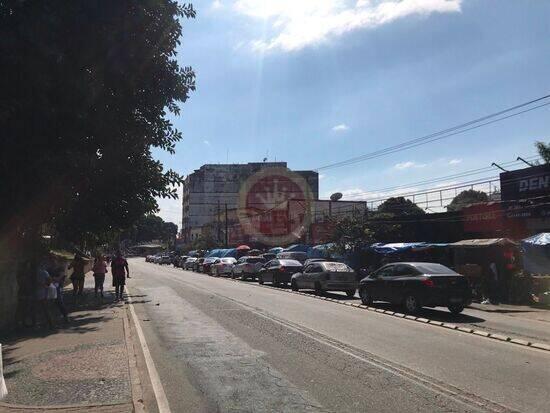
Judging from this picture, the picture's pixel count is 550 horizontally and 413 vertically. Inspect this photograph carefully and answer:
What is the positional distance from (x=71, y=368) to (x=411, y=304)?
11056 millimetres

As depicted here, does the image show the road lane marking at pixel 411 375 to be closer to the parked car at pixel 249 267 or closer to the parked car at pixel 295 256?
the parked car at pixel 249 267

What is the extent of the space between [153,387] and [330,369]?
9.12 ft

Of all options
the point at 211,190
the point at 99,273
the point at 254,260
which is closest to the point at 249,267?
the point at 254,260

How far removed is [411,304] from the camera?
1720 cm

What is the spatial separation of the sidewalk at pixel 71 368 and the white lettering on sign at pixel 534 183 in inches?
970

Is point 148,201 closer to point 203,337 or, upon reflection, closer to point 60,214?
point 60,214

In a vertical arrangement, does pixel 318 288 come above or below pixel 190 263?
below

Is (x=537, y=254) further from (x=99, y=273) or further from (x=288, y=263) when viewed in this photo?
(x=99, y=273)

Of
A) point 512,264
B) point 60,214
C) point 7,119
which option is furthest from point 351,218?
point 7,119

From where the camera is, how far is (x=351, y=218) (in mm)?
36531

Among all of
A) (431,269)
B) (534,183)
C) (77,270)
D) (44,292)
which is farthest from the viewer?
(534,183)

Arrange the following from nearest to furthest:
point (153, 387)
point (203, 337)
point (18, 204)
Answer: point (153, 387), point (203, 337), point (18, 204)

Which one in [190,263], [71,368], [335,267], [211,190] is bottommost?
[71,368]

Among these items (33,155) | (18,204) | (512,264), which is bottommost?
(512,264)
